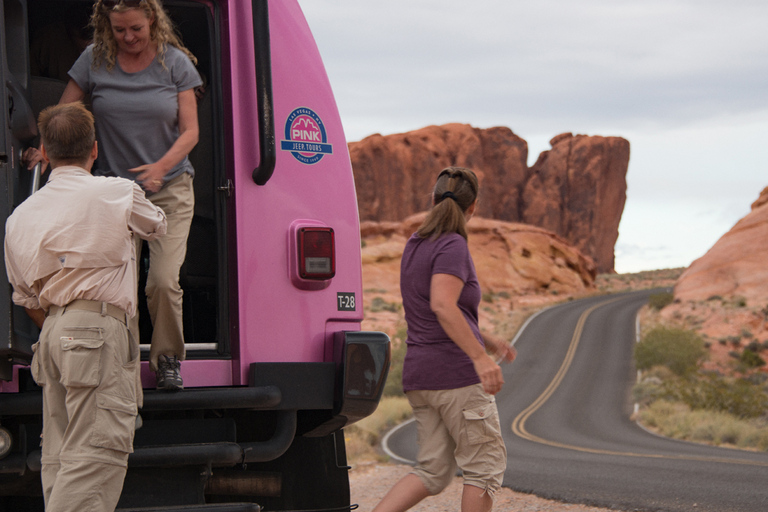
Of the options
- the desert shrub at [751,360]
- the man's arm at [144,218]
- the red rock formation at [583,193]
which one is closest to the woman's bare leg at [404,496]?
the man's arm at [144,218]

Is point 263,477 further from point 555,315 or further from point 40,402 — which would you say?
point 555,315

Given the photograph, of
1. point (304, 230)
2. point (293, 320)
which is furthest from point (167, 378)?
point (304, 230)

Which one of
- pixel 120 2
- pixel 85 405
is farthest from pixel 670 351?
pixel 85 405

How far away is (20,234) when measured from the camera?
9.37ft

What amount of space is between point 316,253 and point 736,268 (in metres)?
59.3

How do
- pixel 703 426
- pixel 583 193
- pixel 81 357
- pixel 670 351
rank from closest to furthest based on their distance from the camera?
1. pixel 81 357
2. pixel 703 426
3. pixel 670 351
4. pixel 583 193

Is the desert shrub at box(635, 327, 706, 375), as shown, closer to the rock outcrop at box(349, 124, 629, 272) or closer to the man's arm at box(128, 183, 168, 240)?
the man's arm at box(128, 183, 168, 240)

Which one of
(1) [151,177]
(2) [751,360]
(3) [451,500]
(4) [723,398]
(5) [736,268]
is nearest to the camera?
(1) [151,177]

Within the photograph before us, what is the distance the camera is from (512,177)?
10394 cm

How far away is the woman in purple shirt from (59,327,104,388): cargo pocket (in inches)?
55.0

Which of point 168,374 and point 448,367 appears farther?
point 448,367

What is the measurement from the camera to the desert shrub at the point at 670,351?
3812 cm

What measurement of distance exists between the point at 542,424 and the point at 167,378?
2420cm

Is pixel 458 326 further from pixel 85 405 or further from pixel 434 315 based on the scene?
pixel 85 405
